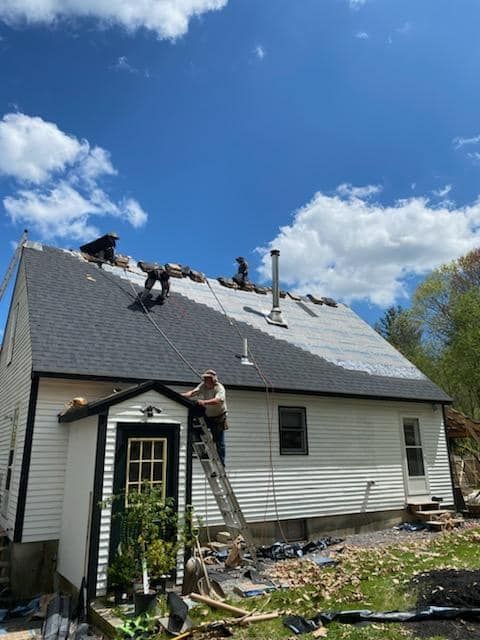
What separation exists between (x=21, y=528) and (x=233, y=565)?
3692mm

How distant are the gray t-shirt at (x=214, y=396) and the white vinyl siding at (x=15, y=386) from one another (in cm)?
332

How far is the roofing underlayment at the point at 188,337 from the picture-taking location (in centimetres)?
987

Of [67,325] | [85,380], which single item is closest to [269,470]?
[85,380]

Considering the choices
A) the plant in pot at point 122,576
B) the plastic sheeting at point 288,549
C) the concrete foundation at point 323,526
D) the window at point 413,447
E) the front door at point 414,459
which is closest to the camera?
the plant in pot at point 122,576

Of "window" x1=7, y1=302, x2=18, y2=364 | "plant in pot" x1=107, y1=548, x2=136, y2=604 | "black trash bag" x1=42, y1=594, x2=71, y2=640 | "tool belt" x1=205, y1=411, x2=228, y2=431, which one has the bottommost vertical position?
"black trash bag" x1=42, y1=594, x2=71, y2=640

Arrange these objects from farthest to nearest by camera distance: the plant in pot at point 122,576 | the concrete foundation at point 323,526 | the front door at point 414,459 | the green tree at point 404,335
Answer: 1. the green tree at point 404,335
2. the front door at point 414,459
3. the concrete foundation at point 323,526
4. the plant in pot at point 122,576

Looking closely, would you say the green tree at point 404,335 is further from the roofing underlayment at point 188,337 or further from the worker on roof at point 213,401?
the worker on roof at point 213,401

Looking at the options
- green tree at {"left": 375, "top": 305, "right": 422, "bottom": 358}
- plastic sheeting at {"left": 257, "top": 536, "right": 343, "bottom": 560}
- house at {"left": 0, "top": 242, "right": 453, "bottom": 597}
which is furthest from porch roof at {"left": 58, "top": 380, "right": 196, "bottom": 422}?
green tree at {"left": 375, "top": 305, "right": 422, "bottom": 358}

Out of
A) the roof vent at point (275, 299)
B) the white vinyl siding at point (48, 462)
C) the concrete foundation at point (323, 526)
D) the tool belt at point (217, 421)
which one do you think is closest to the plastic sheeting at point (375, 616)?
the tool belt at point (217, 421)

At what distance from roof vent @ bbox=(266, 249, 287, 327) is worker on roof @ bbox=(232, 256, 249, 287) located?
1102 mm

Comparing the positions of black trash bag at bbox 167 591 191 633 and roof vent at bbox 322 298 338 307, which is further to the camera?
roof vent at bbox 322 298 338 307

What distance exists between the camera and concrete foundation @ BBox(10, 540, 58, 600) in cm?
784

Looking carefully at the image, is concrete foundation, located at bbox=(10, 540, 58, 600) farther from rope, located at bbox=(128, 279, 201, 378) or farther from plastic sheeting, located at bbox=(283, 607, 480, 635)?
plastic sheeting, located at bbox=(283, 607, 480, 635)

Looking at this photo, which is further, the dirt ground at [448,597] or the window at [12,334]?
the window at [12,334]
